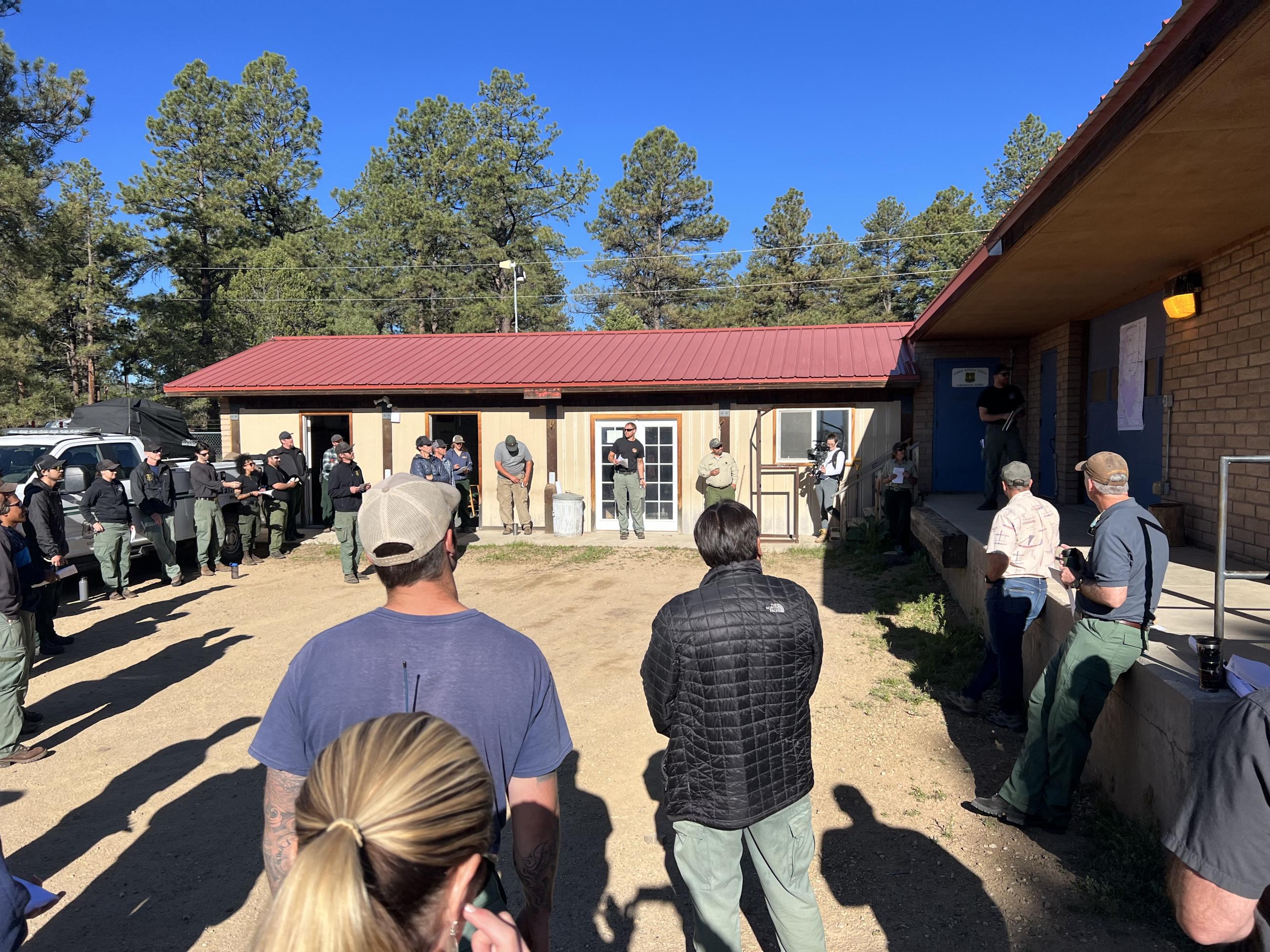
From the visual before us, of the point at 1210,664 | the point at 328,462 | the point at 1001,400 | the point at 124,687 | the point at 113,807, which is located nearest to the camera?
the point at 1210,664

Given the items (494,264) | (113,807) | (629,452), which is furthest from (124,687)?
(494,264)

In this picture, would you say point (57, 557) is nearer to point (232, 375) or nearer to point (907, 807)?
point (907, 807)

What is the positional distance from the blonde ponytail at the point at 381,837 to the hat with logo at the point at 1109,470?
3.35 metres

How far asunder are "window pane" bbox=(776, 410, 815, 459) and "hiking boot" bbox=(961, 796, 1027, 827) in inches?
385

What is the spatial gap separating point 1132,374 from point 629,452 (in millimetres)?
7329

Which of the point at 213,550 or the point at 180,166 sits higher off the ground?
the point at 180,166

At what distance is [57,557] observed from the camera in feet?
22.7

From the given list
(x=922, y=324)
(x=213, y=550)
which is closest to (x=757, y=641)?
(x=922, y=324)

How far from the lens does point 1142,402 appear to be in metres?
7.84

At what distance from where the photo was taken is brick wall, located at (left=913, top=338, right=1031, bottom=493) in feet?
42.1

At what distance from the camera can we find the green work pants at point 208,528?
10867 mm

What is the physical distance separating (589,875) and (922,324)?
1000cm

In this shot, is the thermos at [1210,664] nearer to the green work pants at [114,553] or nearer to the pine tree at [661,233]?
the green work pants at [114,553]

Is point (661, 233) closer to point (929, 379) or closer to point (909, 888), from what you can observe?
point (929, 379)
